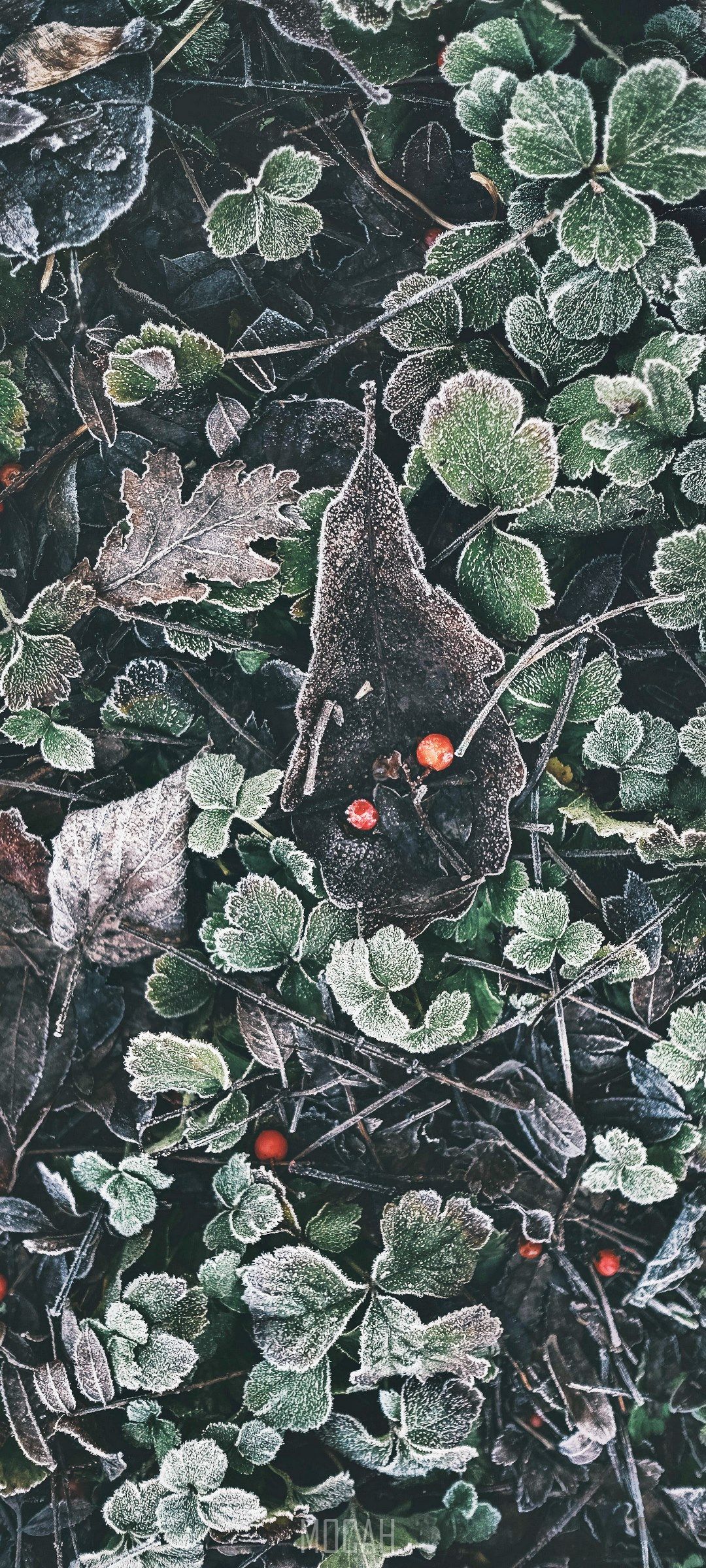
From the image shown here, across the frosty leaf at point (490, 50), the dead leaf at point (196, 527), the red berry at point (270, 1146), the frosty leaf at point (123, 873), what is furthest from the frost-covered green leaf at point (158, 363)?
the red berry at point (270, 1146)

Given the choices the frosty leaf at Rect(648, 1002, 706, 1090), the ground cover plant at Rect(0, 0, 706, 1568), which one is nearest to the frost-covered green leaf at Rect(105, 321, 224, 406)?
the ground cover plant at Rect(0, 0, 706, 1568)

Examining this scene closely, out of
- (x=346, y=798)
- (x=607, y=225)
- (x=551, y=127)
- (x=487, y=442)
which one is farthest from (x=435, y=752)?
(x=551, y=127)

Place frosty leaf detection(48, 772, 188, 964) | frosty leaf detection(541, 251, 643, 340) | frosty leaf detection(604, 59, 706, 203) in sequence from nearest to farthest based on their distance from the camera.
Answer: frosty leaf detection(604, 59, 706, 203) → frosty leaf detection(541, 251, 643, 340) → frosty leaf detection(48, 772, 188, 964)

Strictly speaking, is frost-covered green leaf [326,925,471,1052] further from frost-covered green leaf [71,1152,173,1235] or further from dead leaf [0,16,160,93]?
dead leaf [0,16,160,93]

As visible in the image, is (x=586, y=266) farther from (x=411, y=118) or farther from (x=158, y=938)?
(x=158, y=938)

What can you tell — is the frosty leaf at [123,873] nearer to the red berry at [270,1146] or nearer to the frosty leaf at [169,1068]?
the frosty leaf at [169,1068]

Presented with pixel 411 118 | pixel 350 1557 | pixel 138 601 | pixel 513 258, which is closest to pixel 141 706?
pixel 138 601

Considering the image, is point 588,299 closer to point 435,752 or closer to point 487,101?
point 487,101
